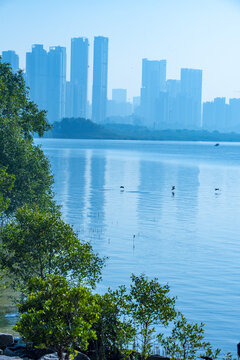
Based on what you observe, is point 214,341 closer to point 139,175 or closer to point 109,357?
point 109,357

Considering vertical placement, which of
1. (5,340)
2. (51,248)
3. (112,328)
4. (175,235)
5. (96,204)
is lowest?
(175,235)

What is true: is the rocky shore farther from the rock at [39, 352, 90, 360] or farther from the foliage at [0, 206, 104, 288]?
the foliage at [0, 206, 104, 288]

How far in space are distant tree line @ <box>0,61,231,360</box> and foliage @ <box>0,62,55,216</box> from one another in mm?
68

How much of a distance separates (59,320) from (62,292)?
34.6 inches

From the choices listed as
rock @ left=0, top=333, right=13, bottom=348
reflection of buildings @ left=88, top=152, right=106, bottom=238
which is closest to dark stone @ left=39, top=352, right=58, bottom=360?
rock @ left=0, top=333, right=13, bottom=348

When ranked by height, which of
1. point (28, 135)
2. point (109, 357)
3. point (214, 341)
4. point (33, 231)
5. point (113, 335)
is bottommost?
point (214, 341)

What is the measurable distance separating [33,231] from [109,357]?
608 cm

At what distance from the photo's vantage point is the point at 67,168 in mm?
130250

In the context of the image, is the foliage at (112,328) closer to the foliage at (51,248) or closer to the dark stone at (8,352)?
the dark stone at (8,352)

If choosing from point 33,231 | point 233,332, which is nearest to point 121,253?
point 233,332

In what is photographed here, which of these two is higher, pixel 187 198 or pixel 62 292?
pixel 62 292

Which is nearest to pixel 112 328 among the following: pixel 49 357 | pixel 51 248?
pixel 49 357

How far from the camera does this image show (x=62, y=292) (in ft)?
44.8

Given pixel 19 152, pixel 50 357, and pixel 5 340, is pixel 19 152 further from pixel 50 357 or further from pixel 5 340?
pixel 50 357
